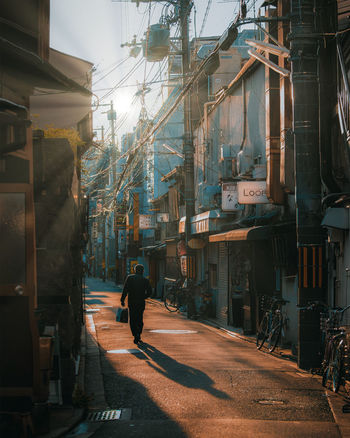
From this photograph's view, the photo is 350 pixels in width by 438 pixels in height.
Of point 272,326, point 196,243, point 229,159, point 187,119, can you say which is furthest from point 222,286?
point 272,326

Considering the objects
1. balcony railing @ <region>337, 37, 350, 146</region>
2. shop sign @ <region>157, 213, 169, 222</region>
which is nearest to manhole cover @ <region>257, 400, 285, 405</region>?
balcony railing @ <region>337, 37, 350, 146</region>

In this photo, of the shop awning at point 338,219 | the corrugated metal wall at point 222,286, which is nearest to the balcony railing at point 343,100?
the shop awning at point 338,219

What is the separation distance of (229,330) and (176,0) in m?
14.0

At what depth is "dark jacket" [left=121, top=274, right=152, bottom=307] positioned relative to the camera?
50.9 ft

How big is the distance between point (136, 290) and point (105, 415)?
24.1ft

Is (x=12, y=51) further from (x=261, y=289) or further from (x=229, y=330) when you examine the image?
(x=229, y=330)

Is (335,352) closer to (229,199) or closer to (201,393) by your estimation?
(201,393)

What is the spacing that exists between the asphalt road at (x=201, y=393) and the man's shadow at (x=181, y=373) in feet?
0.05

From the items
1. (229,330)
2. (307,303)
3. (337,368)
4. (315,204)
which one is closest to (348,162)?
(315,204)

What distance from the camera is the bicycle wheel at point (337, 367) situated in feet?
31.7

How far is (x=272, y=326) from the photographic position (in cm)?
1533

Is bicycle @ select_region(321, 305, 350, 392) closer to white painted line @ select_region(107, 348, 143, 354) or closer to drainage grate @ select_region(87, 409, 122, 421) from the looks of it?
drainage grate @ select_region(87, 409, 122, 421)

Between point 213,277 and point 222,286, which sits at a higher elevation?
point 213,277

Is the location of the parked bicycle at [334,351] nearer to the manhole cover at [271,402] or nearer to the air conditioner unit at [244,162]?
the manhole cover at [271,402]
